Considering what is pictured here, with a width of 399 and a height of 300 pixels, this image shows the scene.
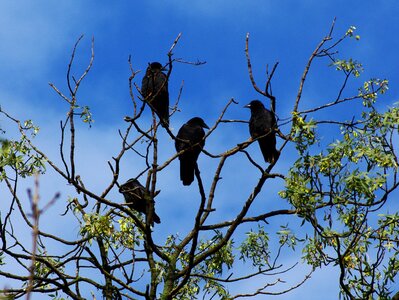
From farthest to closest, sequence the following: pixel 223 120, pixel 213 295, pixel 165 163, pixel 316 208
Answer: pixel 213 295
pixel 165 163
pixel 223 120
pixel 316 208

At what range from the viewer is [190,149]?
9.85 m

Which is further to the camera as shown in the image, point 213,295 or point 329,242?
point 213,295

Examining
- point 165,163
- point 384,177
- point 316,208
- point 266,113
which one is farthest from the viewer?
point 266,113

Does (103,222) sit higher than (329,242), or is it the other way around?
(103,222)

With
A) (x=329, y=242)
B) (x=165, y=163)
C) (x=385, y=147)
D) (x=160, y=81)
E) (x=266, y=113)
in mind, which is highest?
(x=160, y=81)

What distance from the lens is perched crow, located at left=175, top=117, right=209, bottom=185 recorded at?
10.1 m

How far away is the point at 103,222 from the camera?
852cm

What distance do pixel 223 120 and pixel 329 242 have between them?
217 cm

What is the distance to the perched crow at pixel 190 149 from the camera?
1010 centimetres

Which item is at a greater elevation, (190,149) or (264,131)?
(264,131)

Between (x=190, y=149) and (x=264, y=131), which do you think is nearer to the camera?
(x=190, y=149)

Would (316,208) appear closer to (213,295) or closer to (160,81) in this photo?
(213,295)

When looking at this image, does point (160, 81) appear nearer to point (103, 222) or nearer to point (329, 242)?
point (103, 222)

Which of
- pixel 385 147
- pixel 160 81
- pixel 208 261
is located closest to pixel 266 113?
pixel 160 81
